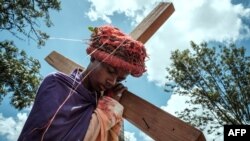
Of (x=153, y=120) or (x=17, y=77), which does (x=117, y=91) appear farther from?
(x=17, y=77)

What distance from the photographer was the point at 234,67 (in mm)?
17141

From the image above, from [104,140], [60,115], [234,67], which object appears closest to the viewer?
[60,115]

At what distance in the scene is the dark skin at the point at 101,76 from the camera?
6.88 feet

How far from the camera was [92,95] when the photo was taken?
212 centimetres

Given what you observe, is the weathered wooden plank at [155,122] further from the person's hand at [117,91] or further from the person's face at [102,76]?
the person's face at [102,76]

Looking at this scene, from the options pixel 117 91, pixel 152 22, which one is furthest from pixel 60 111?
pixel 152 22

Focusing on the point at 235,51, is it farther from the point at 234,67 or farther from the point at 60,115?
the point at 60,115

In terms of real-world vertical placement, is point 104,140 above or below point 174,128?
below

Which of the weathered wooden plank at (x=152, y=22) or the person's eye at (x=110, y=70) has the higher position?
the weathered wooden plank at (x=152, y=22)

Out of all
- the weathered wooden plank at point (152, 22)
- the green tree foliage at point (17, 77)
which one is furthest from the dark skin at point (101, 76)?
the green tree foliage at point (17, 77)

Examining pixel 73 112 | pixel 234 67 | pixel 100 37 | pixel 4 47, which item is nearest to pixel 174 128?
pixel 73 112

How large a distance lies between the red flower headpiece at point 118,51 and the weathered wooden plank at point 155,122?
215 mm

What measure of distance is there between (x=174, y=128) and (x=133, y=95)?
1.30 feet

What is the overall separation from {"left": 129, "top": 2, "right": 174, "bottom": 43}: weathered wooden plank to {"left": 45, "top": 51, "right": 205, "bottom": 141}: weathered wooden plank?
0.64m
